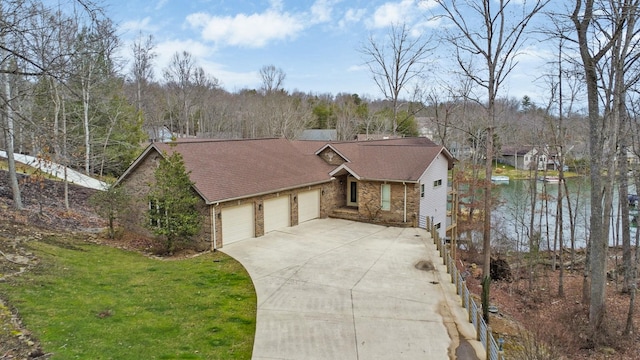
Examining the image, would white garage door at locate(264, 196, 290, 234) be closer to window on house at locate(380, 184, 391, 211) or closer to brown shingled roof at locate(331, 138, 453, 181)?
brown shingled roof at locate(331, 138, 453, 181)

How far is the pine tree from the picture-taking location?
563 inches

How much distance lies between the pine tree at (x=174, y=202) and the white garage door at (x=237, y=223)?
1084 millimetres

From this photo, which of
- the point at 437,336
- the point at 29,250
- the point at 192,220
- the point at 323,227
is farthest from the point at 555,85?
the point at 29,250

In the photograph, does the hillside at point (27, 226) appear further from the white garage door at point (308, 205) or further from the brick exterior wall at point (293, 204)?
the white garage door at point (308, 205)

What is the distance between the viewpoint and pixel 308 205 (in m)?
20.3

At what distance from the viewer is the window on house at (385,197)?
65.3 feet

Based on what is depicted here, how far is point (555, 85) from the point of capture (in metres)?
19.6

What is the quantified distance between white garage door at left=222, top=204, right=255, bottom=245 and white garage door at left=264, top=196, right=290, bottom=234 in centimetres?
93

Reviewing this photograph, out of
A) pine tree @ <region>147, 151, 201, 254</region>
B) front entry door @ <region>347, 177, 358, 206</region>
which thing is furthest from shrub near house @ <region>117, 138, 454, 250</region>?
pine tree @ <region>147, 151, 201, 254</region>

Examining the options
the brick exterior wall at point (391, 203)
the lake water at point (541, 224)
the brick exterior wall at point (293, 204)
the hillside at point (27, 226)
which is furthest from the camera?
the lake water at point (541, 224)

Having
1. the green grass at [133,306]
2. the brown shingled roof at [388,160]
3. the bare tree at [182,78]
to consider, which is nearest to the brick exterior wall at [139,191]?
the green grass at [133,306]

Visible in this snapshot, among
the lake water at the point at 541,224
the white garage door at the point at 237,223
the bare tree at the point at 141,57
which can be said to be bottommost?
the lake water at the point at 541,224

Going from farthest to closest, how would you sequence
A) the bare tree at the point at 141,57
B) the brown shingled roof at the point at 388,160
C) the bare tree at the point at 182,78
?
the bare tree at the point at 182,78 → the bare tree at the point at 141,57 → the brown shingled roof at the point at 388,160

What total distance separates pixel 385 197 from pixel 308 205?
3.81m
